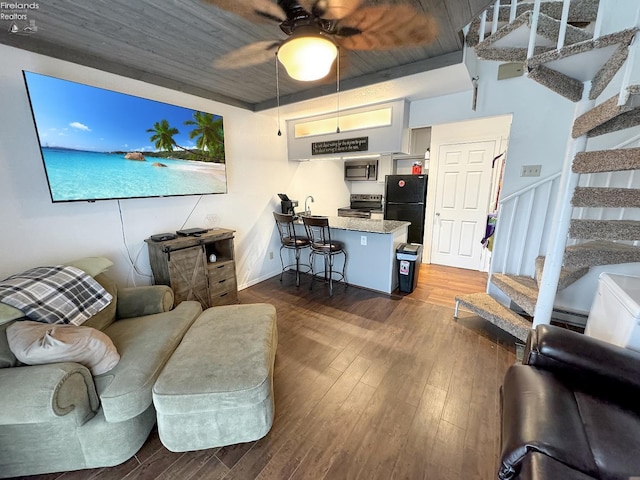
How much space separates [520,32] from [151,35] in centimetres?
243

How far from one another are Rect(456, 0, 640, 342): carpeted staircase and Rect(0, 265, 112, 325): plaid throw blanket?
3110mm

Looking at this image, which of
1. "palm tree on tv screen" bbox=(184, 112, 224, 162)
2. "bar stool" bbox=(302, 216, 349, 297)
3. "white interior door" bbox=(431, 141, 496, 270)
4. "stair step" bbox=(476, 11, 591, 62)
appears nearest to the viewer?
"stair step" bbox=(476, 11, 591, 62)

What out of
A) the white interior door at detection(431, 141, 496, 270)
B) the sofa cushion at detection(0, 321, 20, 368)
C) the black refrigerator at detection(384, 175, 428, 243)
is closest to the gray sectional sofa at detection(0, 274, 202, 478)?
the sofa cushion at detection(0, 321, 20, 368)

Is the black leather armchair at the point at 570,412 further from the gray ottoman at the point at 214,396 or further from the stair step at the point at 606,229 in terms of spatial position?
the gray ottoman at the point at 214,396

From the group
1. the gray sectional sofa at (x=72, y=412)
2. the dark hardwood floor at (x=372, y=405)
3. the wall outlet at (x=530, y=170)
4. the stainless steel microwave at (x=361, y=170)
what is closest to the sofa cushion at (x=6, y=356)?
the gray sectional sofa at (x=72, y=412)

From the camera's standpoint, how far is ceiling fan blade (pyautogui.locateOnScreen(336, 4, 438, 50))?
4.94ft

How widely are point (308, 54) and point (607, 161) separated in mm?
1812

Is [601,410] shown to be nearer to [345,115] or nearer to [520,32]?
[520,32]

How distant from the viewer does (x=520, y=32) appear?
1.55 m

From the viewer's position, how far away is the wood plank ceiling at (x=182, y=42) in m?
1.52

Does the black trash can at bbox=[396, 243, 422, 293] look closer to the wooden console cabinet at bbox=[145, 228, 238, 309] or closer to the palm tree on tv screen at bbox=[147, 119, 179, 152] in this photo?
the wooden console cabinet at bbox=[145, 228, 238, 309]

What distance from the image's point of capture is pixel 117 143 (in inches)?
86.6

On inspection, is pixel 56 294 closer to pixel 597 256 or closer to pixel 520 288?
pixel 520 288

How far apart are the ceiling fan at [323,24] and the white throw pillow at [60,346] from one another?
1938mm
